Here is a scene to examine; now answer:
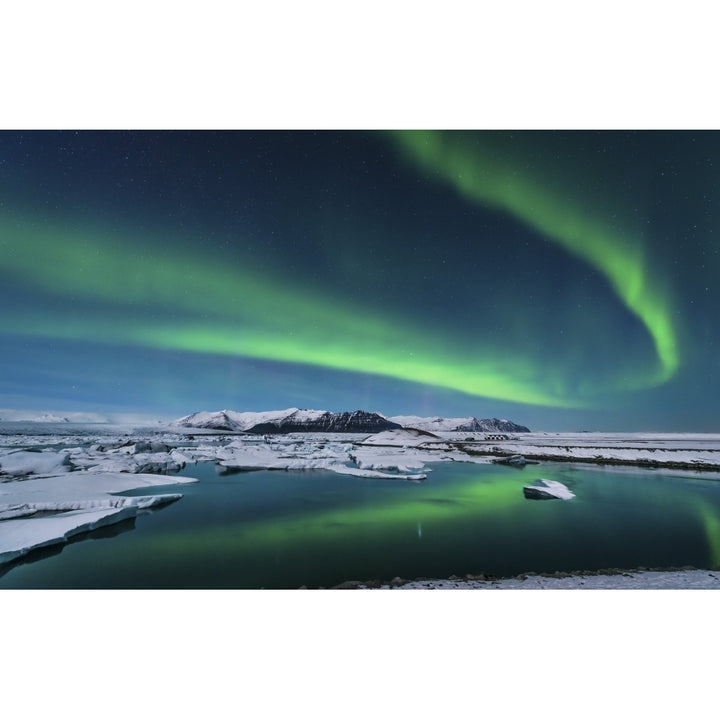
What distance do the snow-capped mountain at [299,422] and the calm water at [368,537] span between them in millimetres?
27737

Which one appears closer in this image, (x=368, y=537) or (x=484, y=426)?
(x=368, y=537)

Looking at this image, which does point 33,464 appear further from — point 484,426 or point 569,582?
point 484,426

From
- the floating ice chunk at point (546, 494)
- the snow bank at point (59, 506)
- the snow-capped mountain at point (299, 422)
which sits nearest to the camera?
the snow bank at point (59, 506)

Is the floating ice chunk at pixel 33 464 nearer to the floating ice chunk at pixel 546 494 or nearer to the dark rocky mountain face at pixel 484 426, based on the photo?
the floating ice chunk at pixel 546 494

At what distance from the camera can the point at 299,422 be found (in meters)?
40.8

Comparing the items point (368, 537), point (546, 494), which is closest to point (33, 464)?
point (368, 537)

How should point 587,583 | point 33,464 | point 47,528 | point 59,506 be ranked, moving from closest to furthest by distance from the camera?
point 587,583 < point 47,528 < point 59,506 < point 33,464

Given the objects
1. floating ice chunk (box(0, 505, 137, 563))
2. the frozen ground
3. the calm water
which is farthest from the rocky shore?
floating ice chunk (box(0, 505, 137, 563))

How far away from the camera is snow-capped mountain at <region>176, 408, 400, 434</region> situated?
3800 cm

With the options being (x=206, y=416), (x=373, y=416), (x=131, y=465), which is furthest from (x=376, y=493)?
(x=206, y=416)

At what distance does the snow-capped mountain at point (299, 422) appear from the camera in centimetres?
3800

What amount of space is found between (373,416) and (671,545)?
3214 centimetres

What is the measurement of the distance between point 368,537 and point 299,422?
120ft

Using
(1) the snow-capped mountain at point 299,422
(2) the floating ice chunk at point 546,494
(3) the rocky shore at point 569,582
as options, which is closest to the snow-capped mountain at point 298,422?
(1) the snow-capped mountain at point 299,422
